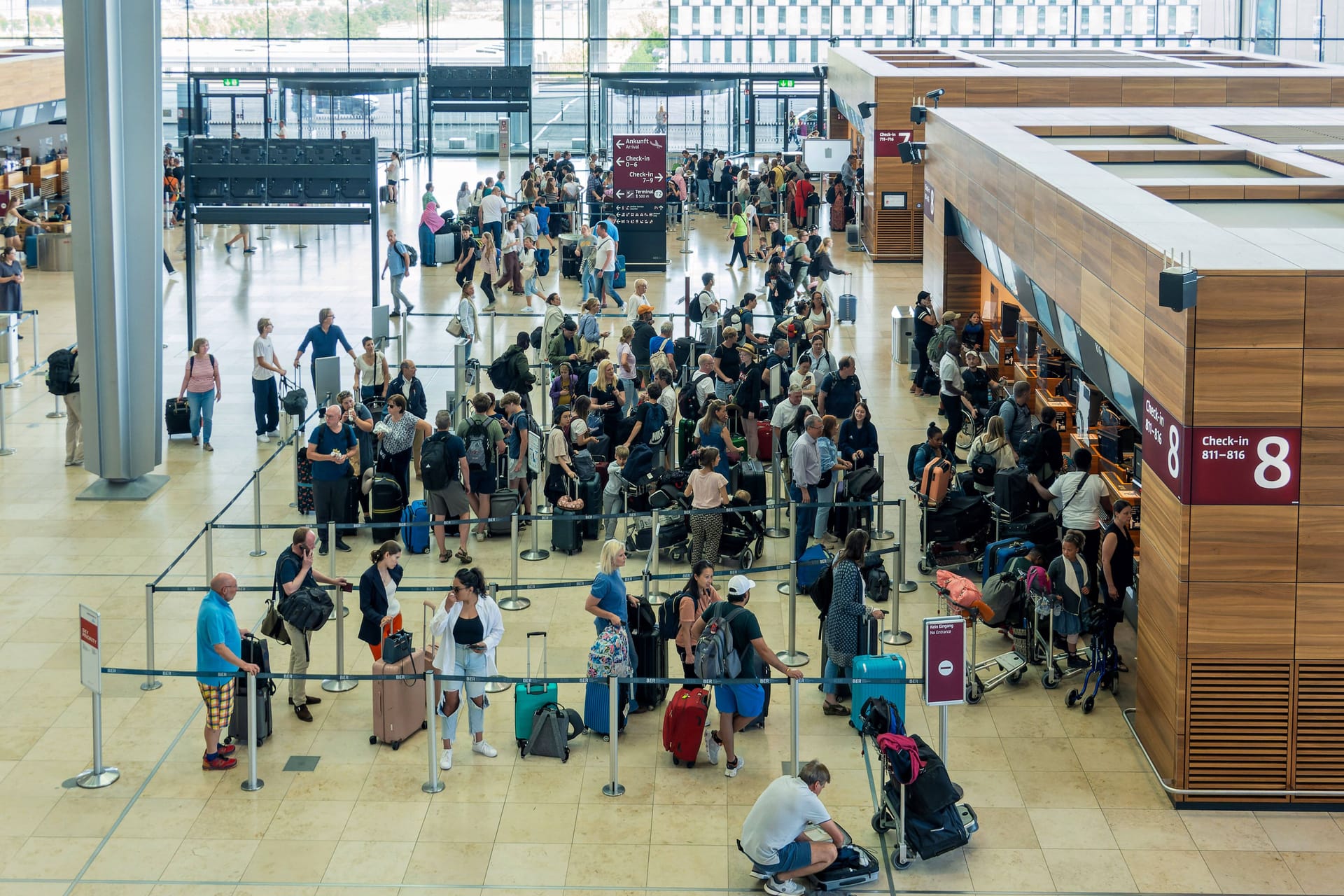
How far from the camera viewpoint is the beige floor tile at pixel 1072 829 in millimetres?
9273

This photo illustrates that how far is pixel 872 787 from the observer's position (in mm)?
10023

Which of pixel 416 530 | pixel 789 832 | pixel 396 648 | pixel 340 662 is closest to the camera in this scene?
pixel 789 832

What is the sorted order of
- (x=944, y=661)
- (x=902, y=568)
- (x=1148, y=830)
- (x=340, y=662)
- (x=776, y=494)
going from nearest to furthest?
(x=944, y=661) → (x=1148, y=830) → (x=340, y=662) → (x=902, y=568) → (x=776, y=494)

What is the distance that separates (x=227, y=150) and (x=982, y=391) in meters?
11.6

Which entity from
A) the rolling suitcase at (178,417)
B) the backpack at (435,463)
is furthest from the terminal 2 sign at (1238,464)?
the rolling suitcase at (178,417)

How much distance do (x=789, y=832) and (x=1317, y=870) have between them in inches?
123

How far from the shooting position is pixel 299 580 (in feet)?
36.2

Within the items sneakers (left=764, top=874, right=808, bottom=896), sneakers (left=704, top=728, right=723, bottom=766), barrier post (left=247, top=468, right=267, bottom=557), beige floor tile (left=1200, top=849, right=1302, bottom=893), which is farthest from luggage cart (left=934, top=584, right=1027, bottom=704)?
barrier post (left=247, top=468, right=267, bottom=557)

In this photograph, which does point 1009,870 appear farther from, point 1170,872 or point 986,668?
point 986,668

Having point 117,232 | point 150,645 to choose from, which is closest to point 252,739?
point 150,645

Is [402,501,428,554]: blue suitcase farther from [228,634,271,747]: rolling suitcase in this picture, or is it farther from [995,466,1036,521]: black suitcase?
[995,466,1036,521]: black suitcase

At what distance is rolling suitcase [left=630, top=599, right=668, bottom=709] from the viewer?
11195mm

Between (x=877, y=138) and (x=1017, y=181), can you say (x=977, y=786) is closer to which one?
(x=1017, y=181)

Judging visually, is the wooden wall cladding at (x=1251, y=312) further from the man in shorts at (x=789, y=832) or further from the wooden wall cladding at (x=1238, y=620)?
the man in shorts at (x=789, y=832)
